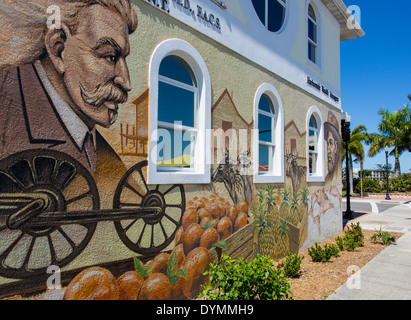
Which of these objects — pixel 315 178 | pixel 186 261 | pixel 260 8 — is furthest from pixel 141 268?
pixel 315 178

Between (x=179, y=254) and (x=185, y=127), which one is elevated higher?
(x=185, y=127)

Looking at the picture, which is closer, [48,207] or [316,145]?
[48,207]

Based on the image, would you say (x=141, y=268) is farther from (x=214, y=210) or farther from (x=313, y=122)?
(x=313, y=122)

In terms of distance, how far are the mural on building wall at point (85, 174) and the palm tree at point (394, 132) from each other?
→ 34.2 metres

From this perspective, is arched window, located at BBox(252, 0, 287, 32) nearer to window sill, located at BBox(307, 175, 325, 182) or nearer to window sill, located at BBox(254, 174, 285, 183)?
window sill, located at BBox(254, 174, 285, 183)

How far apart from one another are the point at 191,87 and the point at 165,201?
175 centimetres

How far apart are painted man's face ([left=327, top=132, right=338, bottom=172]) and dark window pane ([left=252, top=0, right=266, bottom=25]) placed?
451 cm

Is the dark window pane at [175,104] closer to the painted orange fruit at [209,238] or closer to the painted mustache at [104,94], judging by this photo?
the painted mustache at [104,94]

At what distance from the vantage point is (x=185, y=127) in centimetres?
453

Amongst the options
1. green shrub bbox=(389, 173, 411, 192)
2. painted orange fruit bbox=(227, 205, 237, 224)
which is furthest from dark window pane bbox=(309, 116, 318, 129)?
green shrub bbox=(389, 173, 411, 192)

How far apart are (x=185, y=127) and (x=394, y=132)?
34917 mm

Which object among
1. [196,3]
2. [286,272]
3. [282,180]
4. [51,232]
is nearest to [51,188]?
[51,232]

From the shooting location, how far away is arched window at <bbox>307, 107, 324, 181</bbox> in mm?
8828

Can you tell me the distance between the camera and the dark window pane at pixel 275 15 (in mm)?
6777
